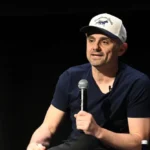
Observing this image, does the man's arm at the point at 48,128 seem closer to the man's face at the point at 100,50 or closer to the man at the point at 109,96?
the man at the point at 109,96

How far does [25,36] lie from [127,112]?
3.58ft

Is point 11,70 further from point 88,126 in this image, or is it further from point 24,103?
point 88,126

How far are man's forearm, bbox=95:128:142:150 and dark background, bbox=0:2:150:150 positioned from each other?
2.94 feet

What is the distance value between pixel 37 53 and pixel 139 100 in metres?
1.07

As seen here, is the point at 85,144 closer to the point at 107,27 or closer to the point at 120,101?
the point at 120,101

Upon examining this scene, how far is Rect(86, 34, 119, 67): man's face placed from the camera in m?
1.71

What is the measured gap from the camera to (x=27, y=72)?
105 inches

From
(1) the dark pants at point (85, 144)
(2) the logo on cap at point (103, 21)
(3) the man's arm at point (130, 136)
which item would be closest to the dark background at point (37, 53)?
(2) the logo on cap at point (103, 21)

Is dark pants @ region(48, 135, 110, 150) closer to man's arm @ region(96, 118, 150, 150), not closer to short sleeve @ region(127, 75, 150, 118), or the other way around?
man's arm @ region(96, 118, 150, 150)

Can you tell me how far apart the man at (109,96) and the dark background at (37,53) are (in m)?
0.62

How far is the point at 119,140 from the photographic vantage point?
162cm

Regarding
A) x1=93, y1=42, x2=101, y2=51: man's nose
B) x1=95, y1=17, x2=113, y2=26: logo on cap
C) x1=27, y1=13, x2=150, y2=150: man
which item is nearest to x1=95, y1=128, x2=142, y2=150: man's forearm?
x1=27, y1=13, x2=150, y2=150: man

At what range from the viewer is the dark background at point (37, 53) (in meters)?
2.42

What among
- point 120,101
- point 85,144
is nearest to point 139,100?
point 120,101
